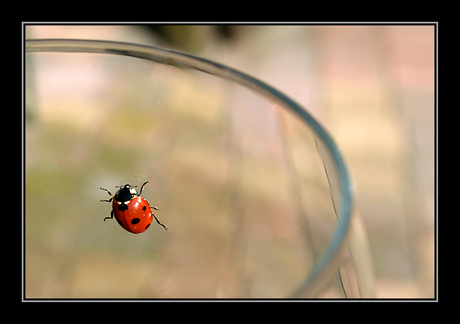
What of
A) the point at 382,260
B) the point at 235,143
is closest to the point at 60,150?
the point at 235,143

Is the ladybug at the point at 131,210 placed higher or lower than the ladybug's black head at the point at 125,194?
lower

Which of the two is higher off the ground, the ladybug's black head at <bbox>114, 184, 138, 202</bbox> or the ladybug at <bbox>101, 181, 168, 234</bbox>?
the ladybug's black head at <bbox>114, 184, 138, 202</bbox>
